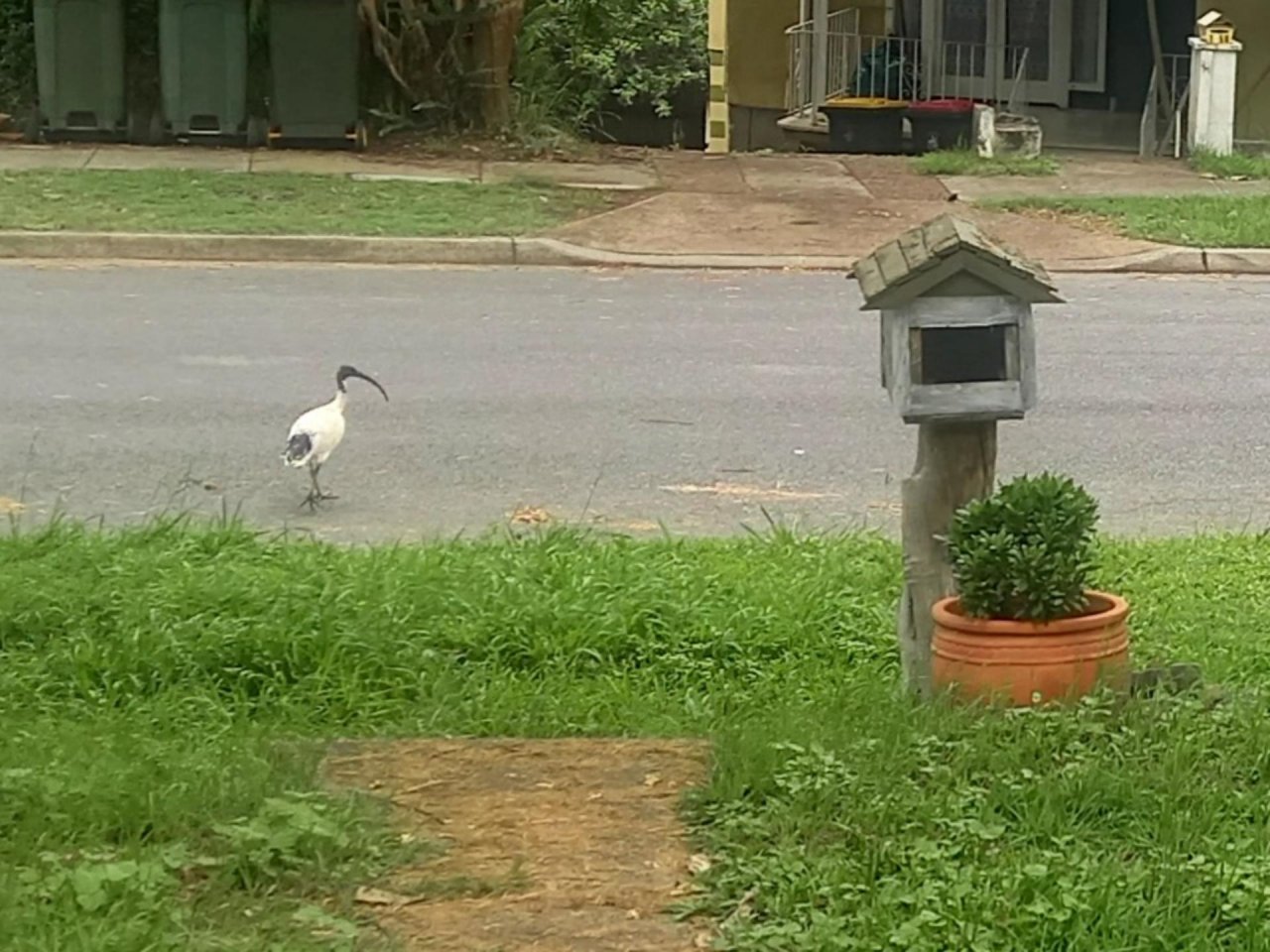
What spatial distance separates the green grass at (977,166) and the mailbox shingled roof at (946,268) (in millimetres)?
12083

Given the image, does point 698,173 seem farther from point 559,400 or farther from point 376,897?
point 376,897

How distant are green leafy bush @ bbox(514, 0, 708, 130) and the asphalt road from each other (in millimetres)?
6408

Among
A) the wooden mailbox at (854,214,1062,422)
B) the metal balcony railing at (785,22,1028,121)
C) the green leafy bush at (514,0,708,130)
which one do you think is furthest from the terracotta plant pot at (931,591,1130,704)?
the metal balcony railing at (785,22,1028,121)

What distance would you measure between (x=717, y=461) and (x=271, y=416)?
6.24 feet

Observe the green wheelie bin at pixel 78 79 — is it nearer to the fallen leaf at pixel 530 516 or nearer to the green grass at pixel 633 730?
the fallen leaf at pixel 530 516

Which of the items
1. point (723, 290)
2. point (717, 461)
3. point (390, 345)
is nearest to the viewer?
point (717, 461)

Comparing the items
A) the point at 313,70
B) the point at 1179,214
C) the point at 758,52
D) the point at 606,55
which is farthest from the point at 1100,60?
the point at 313,70

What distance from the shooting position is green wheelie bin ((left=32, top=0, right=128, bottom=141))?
55.0 ft

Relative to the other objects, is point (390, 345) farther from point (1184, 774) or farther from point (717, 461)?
point (1184, 774)

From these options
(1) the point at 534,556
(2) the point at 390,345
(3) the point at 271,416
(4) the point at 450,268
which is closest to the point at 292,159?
(4) the point at 450,268

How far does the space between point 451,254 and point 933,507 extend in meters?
8.57

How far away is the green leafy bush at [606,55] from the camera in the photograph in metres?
18.7

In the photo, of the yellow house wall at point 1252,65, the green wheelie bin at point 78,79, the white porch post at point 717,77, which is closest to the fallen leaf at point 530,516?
the green wheelie bin at point 78,79

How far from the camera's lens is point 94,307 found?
11180mm
